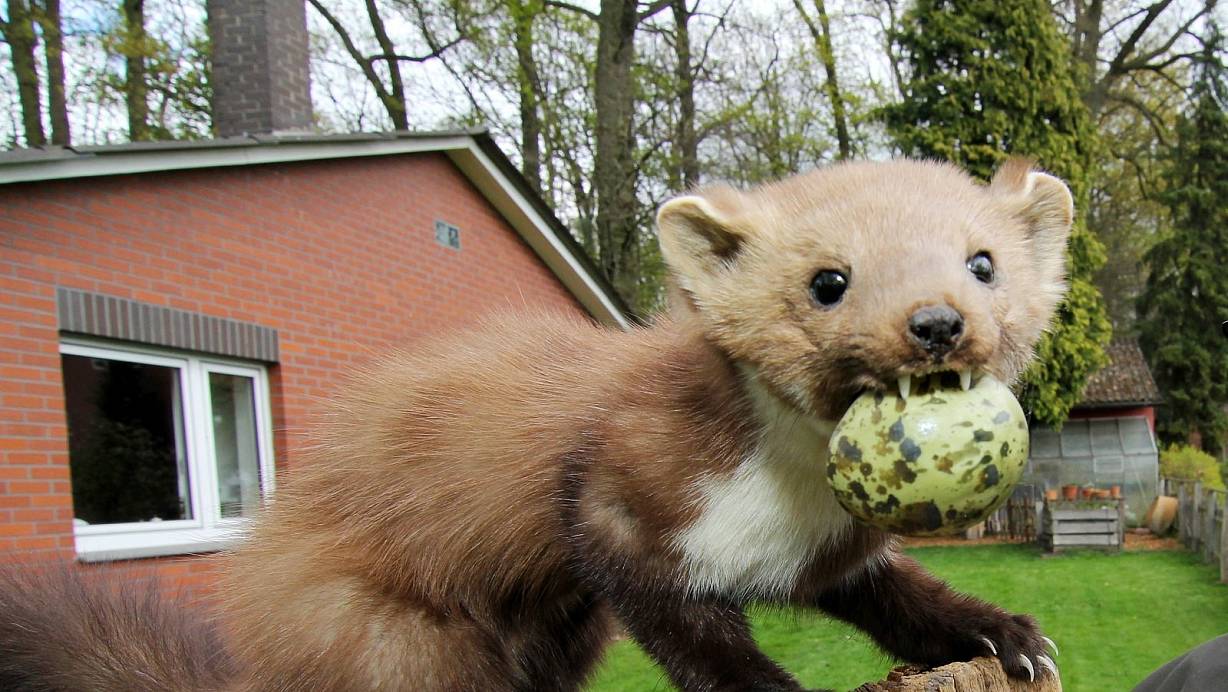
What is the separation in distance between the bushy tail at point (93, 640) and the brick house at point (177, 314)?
83.6 inches

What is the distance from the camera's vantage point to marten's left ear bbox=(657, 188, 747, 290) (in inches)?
66.9

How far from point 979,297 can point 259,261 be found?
24.3ft

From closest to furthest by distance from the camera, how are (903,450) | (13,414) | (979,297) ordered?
(903,450) → (979,297) → (13,414)

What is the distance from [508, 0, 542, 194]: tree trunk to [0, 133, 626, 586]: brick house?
10.8m

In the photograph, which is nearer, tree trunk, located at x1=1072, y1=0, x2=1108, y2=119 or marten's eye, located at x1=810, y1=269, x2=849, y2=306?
marten's eye, located at x1=810, y1=269, x2=849, y2=306

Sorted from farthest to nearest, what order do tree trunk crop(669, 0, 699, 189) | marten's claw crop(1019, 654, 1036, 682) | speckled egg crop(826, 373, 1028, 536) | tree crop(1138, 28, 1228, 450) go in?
tree crop(1138, 28, 1228, 450) → tree trunk crop(669, 0, 699, 189) → marten's claw crop(1019, 654, 1036, 682) → speckled egg crop(826, 373, 1028, 536)

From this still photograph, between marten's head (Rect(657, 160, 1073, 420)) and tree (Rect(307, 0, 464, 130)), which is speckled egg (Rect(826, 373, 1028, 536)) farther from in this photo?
tree (Rect(307, 0, 464, 130))

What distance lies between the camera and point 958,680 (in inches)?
67.9

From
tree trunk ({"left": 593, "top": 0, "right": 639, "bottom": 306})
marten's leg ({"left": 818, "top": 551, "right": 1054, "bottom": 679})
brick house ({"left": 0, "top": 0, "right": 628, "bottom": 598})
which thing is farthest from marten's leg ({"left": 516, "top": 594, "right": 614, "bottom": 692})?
tree trunk ({"left": 593, "top": 0, "right": 639, "bottom": 306})

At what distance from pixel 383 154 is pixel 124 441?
13.6ft

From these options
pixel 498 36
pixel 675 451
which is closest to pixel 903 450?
pixel 675 451

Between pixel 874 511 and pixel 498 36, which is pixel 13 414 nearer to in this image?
pixel 874 511

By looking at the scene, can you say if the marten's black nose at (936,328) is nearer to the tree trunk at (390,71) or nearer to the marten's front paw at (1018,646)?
the marten's front paw at (1018,646)

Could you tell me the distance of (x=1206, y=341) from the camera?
2753 centimetres
